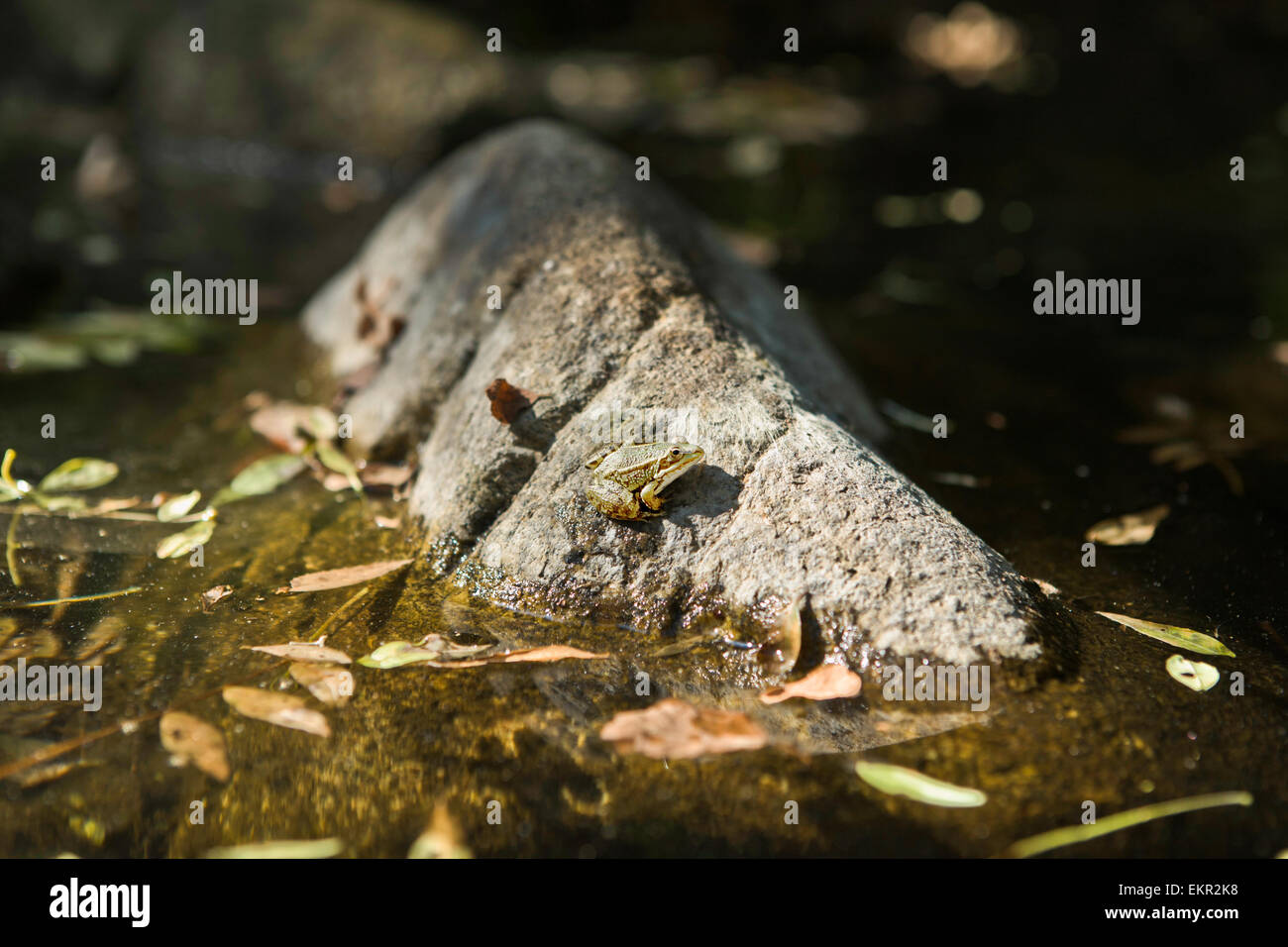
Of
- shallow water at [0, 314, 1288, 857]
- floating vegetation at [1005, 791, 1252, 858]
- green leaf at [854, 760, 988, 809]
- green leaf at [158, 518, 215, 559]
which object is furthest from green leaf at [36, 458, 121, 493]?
floating vegetation at [1005, 791, 1252, 858]

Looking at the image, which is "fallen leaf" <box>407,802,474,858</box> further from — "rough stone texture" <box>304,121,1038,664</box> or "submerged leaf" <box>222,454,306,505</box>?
"submerged leaf" <box>222,454,306,505</box>

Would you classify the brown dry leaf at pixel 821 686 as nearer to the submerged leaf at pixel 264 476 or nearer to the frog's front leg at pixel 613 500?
the frog's front leg at pixel 613 500

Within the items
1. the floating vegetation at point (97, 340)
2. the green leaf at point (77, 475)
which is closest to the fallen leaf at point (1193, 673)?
the green leaf at point (77, 475)

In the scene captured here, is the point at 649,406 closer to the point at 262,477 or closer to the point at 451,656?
the point at 451,656

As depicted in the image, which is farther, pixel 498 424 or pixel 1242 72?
pixel 1242 72

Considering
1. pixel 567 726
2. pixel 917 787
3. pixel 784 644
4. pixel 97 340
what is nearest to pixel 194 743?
pixel 567 726

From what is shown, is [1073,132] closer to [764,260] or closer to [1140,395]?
[764,260]

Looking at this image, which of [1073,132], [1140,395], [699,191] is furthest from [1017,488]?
[1073,132]
